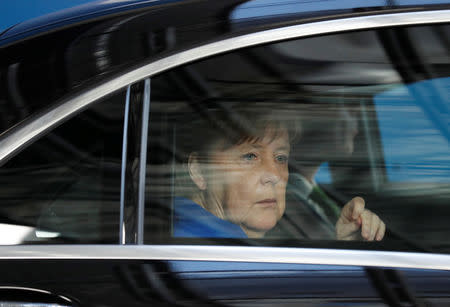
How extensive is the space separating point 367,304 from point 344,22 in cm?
63

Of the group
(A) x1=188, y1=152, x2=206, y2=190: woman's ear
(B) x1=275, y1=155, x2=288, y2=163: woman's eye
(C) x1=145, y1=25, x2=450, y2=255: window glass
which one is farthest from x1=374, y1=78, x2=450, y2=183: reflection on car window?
(A) x1=188, y1=152, x2=206, y2=190: woman's ear

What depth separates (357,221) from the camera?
4.52 ft

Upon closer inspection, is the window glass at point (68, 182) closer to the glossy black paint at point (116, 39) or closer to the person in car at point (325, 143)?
the glossy black paint at point (116, 39)

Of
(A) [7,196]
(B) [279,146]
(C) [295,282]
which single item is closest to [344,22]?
(B) [279,146]

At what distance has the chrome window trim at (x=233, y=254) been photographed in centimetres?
126

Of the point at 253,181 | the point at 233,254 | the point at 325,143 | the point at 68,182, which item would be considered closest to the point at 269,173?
the point at 253,181

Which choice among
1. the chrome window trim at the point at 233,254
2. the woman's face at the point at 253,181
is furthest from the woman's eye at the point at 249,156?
the chrome window trim at the point at 233,254

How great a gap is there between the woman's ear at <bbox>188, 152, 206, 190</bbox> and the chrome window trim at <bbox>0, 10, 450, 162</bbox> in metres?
0.21

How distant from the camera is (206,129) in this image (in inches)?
54.5

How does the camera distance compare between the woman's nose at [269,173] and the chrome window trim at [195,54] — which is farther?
the woman's nose at [269,173]

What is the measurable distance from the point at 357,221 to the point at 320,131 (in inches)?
8.8

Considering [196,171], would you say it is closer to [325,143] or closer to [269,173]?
[269,173]

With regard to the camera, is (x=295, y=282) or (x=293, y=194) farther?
(x=293, y=194)

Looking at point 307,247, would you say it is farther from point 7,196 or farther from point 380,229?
point 7,196
